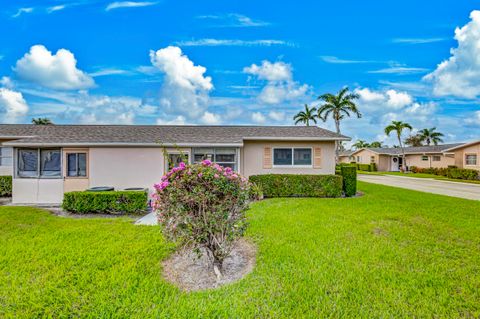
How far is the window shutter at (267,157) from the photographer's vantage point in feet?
42.7

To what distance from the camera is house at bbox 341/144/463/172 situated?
31680mm

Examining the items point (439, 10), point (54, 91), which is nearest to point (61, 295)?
point (439, 10)

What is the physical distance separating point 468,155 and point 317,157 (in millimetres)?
23347

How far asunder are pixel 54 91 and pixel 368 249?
2102cm

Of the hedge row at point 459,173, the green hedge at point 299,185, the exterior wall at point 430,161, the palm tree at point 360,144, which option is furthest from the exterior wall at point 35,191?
the palm tree at point 360,144

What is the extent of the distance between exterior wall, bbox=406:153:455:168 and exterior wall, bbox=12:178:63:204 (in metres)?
40.4

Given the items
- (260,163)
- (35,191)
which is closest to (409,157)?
(260,163)

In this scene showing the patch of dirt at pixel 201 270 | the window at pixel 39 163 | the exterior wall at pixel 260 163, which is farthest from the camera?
the exterior wall at pixel 260 163

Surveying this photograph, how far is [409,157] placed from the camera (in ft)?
121

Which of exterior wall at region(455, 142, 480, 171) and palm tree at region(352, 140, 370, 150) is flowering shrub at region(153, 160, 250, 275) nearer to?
exterior wall at region(455, 142, 480, 171)

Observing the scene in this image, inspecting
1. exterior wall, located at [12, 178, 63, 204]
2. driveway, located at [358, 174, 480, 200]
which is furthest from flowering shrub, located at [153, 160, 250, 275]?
driveway, located at [358, 174, 480, 200]

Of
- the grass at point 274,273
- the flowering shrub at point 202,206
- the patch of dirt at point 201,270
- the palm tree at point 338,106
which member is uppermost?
the palm tree at point 338,106

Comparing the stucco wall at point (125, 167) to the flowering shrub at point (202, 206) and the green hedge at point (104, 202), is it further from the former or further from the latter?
the flowering shrub at point (202, 206)

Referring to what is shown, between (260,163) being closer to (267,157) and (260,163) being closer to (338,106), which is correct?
(267,157)
